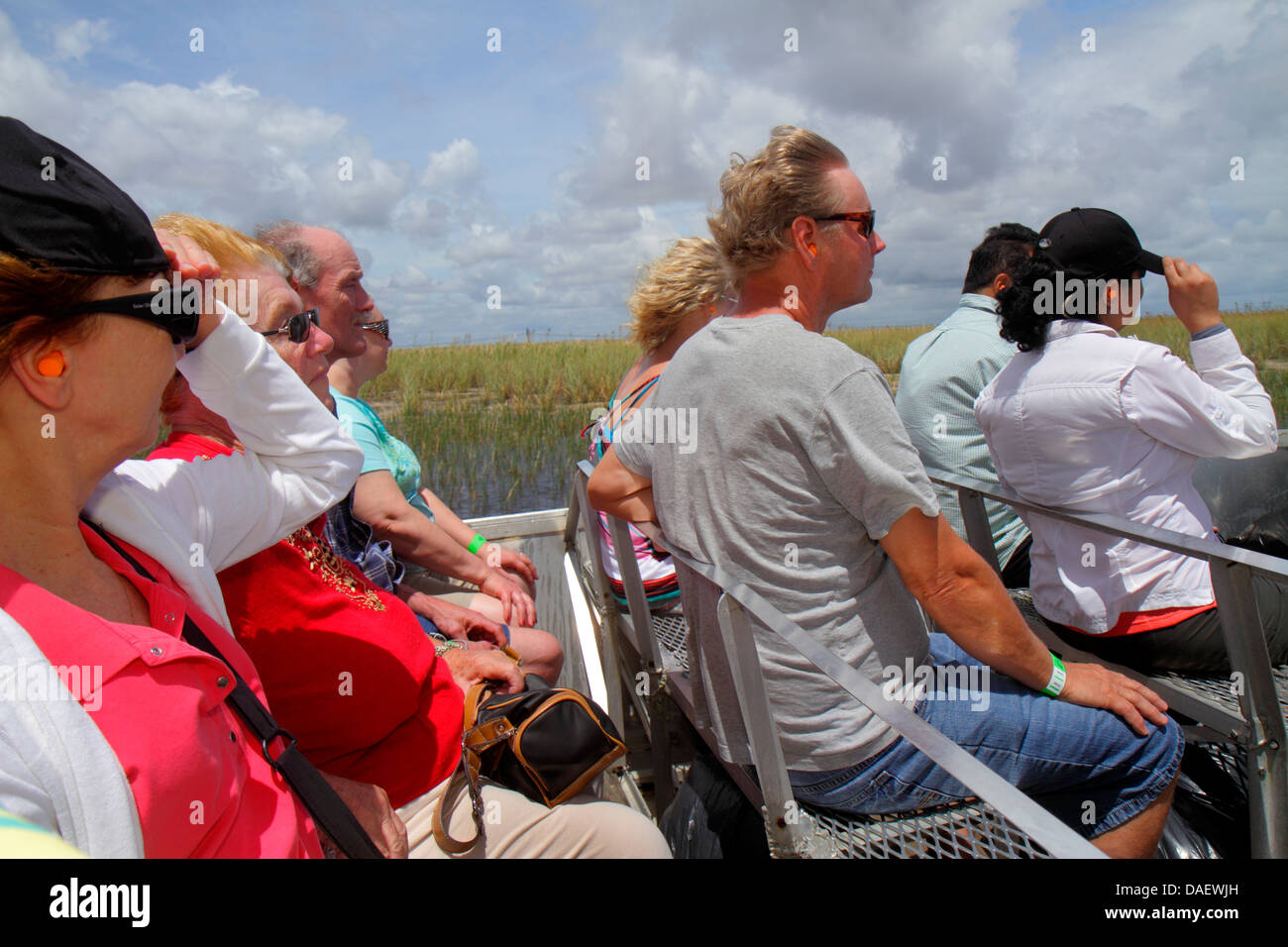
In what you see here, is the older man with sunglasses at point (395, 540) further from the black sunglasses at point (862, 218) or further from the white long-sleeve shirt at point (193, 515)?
the black sunglasses at point (862, 218)

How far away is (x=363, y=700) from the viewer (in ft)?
5.18

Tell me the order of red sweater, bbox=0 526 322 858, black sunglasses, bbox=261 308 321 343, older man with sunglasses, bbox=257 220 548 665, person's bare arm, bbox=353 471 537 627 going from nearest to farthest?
1. red sweater, bbox=0 526 322 858
2. black sunglasses, bbox=261 308 321 343
3. older man with sunglasses, bbox=257 220 548 665
4. person's bare arm, bbox=353 471 537 627

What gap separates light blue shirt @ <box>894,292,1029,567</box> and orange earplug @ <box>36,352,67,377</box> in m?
2.61

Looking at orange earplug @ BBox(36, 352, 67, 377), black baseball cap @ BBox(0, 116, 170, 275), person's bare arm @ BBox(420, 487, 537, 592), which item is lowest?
person's bare arm @ BBox(420, 487, 537, 592)

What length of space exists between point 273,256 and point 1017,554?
2494 mm

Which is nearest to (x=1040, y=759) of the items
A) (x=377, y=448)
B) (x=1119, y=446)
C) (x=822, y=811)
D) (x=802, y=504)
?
(x=822, y=811)

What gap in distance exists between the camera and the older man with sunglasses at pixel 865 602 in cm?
140

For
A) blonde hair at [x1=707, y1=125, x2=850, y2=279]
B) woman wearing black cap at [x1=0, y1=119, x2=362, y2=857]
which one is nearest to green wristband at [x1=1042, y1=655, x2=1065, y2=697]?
blonde hair at [x1=707, y1=125, x2=850, y2=279]

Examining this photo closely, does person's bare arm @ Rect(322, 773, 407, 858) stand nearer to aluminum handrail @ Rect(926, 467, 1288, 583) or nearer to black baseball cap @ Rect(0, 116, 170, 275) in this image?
black baseball cap @ Rect(0, 116, 170, 275)

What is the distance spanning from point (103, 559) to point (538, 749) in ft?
2.71

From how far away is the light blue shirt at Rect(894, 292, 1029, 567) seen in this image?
2.94 metres

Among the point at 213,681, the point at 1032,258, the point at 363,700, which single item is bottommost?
the point at 363,700
